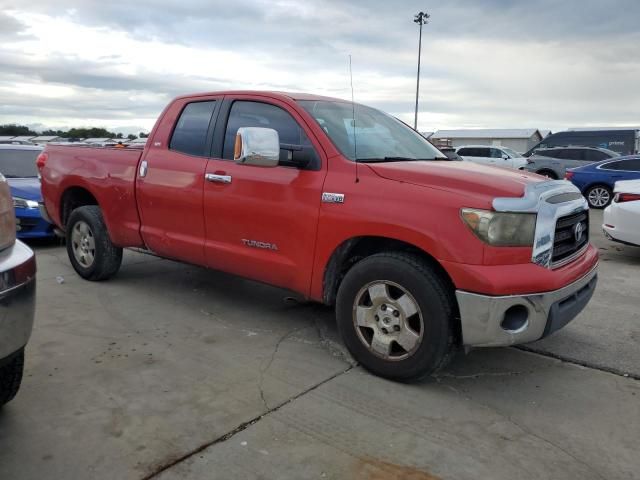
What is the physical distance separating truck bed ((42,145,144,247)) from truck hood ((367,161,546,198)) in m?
2.57

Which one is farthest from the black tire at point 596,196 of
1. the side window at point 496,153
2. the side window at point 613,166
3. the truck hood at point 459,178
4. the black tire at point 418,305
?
the black tire at point 418,305

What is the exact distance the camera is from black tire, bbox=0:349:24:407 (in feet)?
9.27

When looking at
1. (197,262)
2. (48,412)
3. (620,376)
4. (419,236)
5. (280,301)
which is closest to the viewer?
Result: (48,412)

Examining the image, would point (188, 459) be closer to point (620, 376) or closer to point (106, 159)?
point (620, 376)

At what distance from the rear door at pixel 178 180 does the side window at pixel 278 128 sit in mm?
222

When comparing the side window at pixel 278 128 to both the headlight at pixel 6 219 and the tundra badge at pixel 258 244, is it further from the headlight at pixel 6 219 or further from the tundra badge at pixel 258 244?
the headlight at pixel 6 219

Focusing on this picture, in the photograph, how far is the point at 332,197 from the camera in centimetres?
371

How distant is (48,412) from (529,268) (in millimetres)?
2811

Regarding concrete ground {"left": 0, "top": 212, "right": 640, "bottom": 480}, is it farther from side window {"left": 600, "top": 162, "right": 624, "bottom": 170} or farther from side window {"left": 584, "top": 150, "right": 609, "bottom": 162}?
side window {"left": 584, "top": 150, "right": 609, "bottom": 162}

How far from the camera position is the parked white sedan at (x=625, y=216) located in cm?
717

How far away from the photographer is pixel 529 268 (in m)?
3.20

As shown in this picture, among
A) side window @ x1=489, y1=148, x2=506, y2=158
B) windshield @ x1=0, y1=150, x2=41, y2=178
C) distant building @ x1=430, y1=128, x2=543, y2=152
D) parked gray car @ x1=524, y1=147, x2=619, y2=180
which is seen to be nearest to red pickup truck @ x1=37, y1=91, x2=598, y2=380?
windshield @ x1=0, y1=150, x2=41, y2=178

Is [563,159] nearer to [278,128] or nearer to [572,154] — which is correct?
[572,154]

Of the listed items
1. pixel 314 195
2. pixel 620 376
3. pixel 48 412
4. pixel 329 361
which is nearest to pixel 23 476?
pixel 48 412
